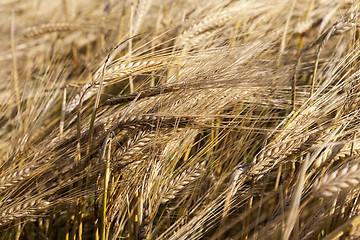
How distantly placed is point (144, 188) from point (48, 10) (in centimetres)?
240

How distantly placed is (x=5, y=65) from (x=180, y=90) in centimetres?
151

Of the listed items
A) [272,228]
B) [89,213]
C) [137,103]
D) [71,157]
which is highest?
[137,103]

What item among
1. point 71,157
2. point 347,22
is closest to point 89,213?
point 71,157

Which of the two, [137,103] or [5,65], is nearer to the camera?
[137,103]

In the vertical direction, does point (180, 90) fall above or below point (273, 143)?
above

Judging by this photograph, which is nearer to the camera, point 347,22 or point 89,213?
point 347,22

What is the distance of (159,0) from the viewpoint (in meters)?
2.05

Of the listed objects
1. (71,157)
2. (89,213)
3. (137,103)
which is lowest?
(89,213)

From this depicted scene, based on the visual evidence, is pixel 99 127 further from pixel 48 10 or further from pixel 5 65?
pixel 48 10

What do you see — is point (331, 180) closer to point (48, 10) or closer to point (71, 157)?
point (71, 157)

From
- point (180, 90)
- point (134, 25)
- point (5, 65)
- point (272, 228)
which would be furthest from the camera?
point (5, 65)

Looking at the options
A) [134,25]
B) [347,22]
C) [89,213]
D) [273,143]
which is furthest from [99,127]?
[347,22]

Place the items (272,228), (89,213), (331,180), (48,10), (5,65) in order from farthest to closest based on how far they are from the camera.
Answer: (48,10) → (5,65) → (89,213) → (272,228) → (331,180)

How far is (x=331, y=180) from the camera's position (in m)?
0.66
